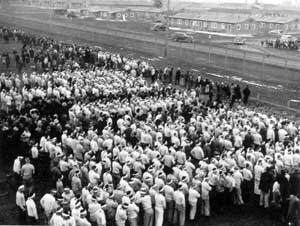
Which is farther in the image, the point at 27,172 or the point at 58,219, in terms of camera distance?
the point at 27,172

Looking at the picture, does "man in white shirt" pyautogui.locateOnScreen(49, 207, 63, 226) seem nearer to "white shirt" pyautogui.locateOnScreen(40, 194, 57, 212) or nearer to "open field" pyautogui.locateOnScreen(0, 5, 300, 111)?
"white shirt" pyautogui.locateOnScreen(40, 194, 57, 212)

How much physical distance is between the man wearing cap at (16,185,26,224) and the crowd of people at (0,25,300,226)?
3cm

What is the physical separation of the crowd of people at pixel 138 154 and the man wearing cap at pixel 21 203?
0.03 m

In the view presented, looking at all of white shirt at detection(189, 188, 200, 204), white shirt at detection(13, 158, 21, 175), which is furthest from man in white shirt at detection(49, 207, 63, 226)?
white shirt at detection(13, 158, 21, 175)

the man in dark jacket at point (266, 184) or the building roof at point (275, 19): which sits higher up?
the building roof at point (275, 19)

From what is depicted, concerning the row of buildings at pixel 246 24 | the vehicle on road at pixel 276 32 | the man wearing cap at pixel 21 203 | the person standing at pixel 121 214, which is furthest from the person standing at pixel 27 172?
the vehicle on road at pixel 276 32

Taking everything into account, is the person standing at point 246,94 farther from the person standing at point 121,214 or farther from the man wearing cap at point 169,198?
the person standing at point 121,214

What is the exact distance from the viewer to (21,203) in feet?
37.8

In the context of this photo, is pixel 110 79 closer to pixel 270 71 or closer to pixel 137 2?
pixel 270 71

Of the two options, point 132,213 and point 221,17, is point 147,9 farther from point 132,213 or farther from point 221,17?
point 132,213

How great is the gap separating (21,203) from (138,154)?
168 inches

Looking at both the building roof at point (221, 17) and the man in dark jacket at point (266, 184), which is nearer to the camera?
the man in dark jacket at point (266, 184)

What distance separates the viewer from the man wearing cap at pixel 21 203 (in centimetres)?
1144

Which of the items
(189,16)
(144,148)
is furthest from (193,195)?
(189,16)
